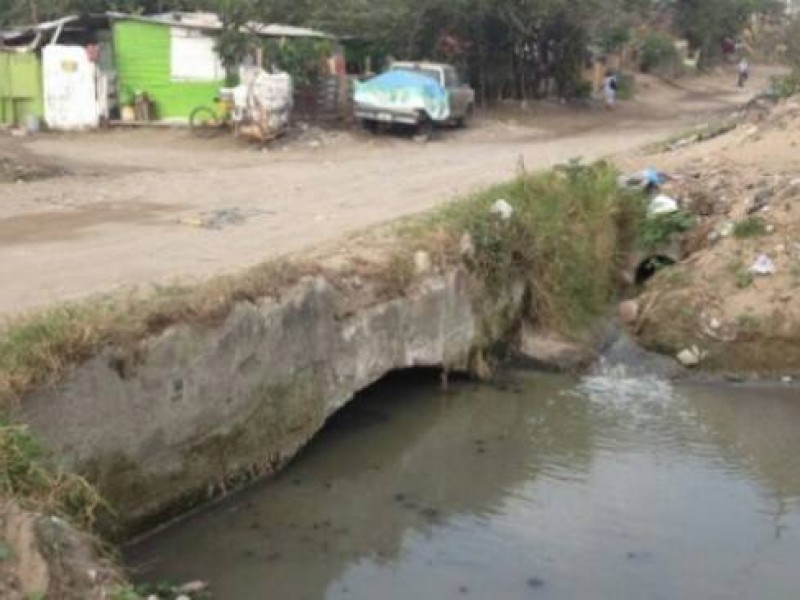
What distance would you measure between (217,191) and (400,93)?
9283 millimetres

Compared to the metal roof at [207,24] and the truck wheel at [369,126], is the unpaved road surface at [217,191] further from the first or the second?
the metal roof at [207,24]

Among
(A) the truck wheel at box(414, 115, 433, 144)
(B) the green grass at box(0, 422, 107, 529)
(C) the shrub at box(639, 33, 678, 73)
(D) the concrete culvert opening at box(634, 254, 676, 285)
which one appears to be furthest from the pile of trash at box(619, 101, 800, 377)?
(C) the shrub at box(639, 33, 678, 73)

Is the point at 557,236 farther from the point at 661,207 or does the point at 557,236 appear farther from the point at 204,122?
the point at 204,122

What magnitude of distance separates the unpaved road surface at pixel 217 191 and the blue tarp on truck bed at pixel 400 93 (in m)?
0.72

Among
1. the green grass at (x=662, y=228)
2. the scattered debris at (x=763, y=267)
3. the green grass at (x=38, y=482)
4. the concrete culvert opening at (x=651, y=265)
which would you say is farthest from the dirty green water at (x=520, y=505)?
the green grass at (x=662, y=228)

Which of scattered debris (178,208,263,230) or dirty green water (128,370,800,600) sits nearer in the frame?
dirty green water (128,370,800,600)

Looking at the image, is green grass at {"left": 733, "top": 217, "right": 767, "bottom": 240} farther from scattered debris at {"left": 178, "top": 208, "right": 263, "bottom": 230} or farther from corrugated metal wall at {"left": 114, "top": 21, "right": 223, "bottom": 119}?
corrugated metal wall at {"left": 114, "top": 21, "right": 223, "bottom": 119}

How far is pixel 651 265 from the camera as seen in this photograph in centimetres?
1284

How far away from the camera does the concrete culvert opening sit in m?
12.8

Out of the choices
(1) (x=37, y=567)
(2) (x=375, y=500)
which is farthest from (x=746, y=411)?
(1) (x=37, y=567)

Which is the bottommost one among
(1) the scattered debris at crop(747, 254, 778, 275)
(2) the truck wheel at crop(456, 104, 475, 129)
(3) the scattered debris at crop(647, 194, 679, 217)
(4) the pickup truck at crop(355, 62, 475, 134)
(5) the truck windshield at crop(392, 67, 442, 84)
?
(1) the scattered debris at crop(747, 254, 778, 275)

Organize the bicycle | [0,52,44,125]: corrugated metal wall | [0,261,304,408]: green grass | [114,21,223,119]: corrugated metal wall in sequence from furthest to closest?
[114,21,223,119]: corrugated metal wall, [0,52,44,125]: corrugated metal wall, the bicycle, [0,261,304,408]: green grass

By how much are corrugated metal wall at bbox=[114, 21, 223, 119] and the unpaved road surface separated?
1077 millimetres

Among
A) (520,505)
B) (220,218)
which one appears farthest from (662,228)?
(520,505)
